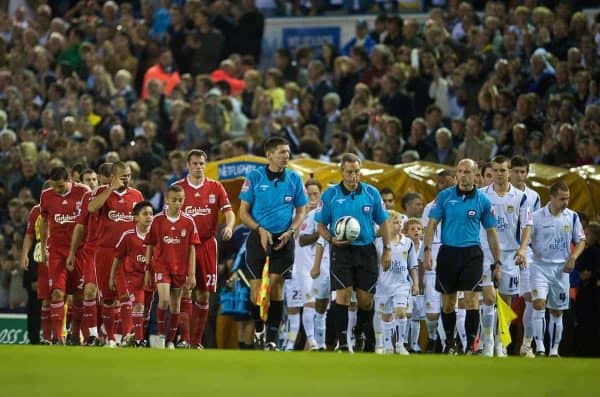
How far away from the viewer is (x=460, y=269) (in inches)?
650

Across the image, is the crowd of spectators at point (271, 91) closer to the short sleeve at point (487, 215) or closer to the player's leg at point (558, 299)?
the player's leg at point (558, 299)

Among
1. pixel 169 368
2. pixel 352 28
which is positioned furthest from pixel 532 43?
pixel 169 368

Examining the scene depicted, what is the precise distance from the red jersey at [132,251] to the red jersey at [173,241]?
2.62ft

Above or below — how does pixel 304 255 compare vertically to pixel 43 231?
below

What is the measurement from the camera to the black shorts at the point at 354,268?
1617 centimetres

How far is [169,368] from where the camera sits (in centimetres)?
1169

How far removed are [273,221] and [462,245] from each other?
2.25 meters

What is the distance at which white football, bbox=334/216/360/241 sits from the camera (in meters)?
16.0

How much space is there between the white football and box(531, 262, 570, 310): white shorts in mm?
3195

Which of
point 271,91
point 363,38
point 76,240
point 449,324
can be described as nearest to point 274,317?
point 449,324

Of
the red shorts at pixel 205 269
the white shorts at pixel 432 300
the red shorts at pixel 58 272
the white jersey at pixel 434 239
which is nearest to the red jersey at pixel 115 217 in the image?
the red shorts at pixel 58 272

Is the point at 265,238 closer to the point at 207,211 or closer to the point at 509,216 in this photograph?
the point at 207,211

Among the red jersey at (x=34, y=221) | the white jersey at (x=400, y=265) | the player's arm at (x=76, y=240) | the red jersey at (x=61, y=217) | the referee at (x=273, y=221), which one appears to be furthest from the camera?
the red jersey at (x=34, y=221)

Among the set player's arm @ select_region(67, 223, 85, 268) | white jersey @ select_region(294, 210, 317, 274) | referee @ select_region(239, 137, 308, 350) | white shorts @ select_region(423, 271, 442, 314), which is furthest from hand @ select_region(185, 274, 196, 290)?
white shorts @ select_region(423, 271, 442, 314)
